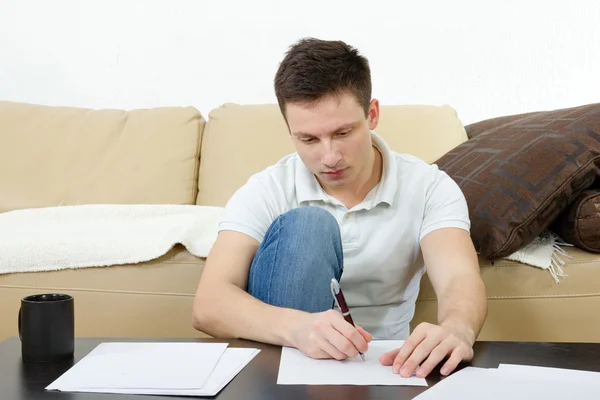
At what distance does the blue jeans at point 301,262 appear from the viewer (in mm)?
1269

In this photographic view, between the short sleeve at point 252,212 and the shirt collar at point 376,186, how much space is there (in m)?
0.07

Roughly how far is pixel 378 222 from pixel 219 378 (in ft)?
2.19

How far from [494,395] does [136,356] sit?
49 cm

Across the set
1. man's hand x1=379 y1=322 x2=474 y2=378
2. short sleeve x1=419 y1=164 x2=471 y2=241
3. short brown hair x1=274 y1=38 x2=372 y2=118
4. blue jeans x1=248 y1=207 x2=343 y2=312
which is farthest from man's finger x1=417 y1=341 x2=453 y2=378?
short brown hair x1=274 y1=38 x2=372 y2=118

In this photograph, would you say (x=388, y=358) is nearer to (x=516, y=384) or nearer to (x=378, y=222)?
(x=516, y=384)

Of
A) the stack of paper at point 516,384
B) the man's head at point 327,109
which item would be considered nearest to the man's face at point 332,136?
the man's head at point 327,109

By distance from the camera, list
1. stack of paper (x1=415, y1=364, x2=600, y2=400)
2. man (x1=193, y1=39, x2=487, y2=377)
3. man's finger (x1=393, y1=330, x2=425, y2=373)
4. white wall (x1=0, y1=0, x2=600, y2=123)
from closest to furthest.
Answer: stack of paper (x1=415, y1=364, x2=600, y2=400) < man's finger (x1=393, y1=330, x2=425, y2=373) < man (x1=193, y1=39, x2=487, y2=377) < white wall (x1=0, y1=0, x2=600, y2=123)

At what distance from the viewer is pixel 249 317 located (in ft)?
3.91

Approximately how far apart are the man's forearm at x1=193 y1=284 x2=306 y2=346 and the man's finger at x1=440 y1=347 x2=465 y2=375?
0.24 m

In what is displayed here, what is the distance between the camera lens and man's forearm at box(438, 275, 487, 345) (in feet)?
3.69

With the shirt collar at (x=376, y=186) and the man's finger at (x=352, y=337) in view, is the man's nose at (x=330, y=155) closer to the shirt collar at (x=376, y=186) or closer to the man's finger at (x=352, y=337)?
the shirt collar at (x=376, y=186)

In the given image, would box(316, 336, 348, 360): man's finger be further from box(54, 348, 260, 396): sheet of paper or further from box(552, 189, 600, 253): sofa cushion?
box(552, 189, 600, 253): sofa cushion

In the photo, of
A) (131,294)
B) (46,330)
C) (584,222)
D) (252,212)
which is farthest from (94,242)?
(584,222)

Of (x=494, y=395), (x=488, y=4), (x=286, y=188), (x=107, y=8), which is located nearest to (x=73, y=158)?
(x=107, y=8)
